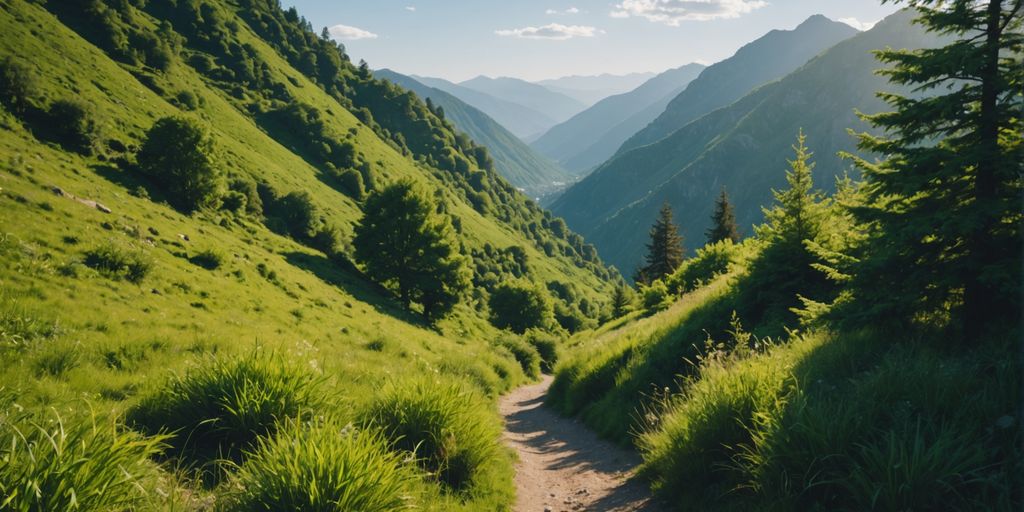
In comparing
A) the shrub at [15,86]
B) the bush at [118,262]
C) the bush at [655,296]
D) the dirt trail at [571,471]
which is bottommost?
the bush at [655,296]

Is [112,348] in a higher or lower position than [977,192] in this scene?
lower

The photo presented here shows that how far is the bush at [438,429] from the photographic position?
5.95m

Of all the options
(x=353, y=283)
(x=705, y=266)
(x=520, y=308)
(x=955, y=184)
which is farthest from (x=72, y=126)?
(x=955, y=184)

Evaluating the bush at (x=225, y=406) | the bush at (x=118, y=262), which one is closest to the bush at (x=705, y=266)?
the bush at (x=225, y=406)

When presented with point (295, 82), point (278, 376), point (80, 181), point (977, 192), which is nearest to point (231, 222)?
point (80, 181)

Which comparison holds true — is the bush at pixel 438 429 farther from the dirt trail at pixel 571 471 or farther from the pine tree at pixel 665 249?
the pine tree at pixel 665 249

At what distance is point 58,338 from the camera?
8320 mm

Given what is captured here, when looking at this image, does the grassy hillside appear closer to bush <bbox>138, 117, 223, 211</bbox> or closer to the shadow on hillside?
the shadow on hillside

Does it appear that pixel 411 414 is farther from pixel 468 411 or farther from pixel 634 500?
pixel 634 500

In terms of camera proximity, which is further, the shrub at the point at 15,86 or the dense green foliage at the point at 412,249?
the dense green foliage at the point at 412,249

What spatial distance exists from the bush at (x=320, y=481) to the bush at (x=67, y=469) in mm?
794

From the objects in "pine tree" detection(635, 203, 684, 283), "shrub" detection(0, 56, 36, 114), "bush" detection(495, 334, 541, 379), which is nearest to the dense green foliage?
"bush" detection(495, 334, 541, 379)

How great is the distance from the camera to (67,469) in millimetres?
3189

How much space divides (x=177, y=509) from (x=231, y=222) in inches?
2359
